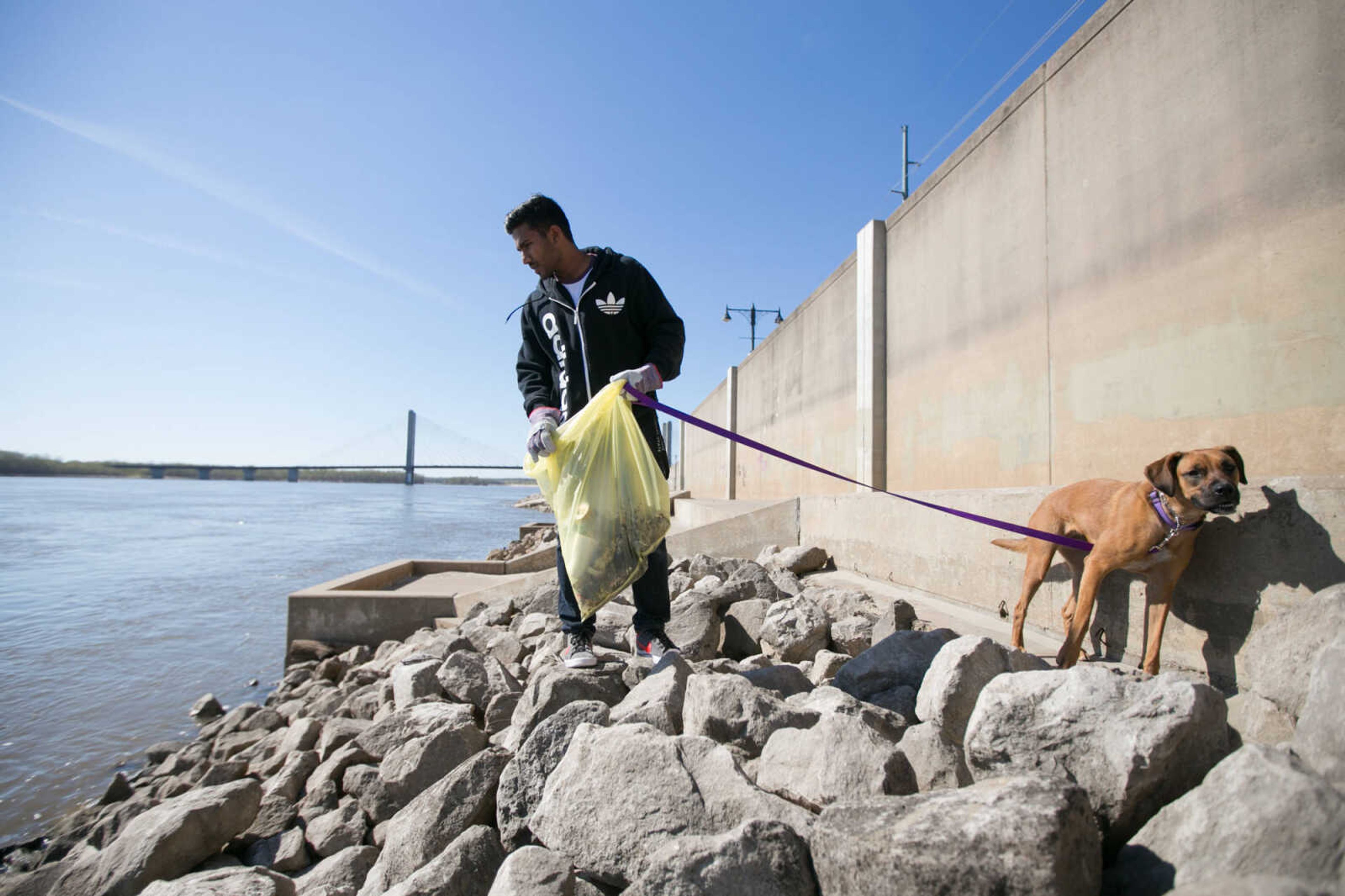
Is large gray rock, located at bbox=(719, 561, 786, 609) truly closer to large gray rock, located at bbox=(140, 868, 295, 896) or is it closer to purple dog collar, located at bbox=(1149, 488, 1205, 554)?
purple dog collar, located at bbox=(1149, 488, 1205, 554)

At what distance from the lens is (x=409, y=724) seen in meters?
2.80

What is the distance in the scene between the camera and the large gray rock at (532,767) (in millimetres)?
1835

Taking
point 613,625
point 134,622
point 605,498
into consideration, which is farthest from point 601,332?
point 134,622

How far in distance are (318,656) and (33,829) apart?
2456 mm

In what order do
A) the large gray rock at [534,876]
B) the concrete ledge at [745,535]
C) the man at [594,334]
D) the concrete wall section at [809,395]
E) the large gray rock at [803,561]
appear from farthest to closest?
the concrete wall section at [809,395] < the concrete ledge at [745,535] < the large gray rock at [803,561] < the man at [594,334] < the large gray rock at [534,876]

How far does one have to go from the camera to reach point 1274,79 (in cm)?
266

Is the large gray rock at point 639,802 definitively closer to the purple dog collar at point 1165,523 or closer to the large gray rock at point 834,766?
the large gray rock at point 834,766

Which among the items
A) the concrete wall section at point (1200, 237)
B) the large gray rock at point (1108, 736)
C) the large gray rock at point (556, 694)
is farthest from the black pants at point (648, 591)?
the concrete wall section at point (1200, 237)

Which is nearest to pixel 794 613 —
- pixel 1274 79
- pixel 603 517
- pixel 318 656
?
pixel 603 517

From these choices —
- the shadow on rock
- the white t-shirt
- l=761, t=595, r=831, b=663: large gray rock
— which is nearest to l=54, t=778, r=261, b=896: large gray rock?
l=761, t=595, r=831, b=663: large gray rock

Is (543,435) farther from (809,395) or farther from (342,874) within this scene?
(809,395)

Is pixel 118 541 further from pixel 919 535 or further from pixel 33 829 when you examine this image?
pixel 919 535

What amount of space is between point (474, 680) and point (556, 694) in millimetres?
968

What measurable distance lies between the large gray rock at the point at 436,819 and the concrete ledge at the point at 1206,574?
262 cm
